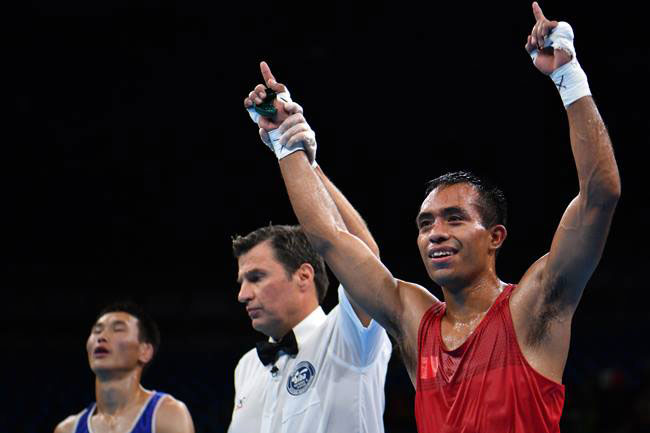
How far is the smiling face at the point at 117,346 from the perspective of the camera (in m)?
4.09

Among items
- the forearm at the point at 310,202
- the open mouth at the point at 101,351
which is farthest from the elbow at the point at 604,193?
the open mouth at the point at 101,351

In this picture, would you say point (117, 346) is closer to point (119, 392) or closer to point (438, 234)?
point (119, 392)

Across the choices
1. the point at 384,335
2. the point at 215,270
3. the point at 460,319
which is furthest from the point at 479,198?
the point at 215,270

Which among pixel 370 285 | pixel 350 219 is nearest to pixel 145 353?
pixel 350 219

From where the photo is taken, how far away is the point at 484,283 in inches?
93.6

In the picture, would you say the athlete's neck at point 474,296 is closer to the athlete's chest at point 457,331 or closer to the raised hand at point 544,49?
the athlete's chest at point 457,331

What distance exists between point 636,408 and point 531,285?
16.7 ft

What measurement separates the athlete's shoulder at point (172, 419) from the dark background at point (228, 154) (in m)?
3.71

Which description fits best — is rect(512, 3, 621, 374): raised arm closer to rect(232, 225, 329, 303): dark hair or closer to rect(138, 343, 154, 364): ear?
rect(232, 225, 329, 303): dark hair

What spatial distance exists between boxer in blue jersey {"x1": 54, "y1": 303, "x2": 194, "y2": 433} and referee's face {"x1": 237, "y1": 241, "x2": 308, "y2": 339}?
971mm

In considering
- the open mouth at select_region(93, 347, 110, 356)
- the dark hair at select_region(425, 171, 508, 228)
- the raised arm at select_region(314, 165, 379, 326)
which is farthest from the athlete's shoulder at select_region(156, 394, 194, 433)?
the dark hair at select_region(425, 171, 508, 228)

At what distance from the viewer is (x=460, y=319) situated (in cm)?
237

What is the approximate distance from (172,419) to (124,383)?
13.2 inches

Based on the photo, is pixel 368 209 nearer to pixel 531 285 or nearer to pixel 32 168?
pixel 32 168
